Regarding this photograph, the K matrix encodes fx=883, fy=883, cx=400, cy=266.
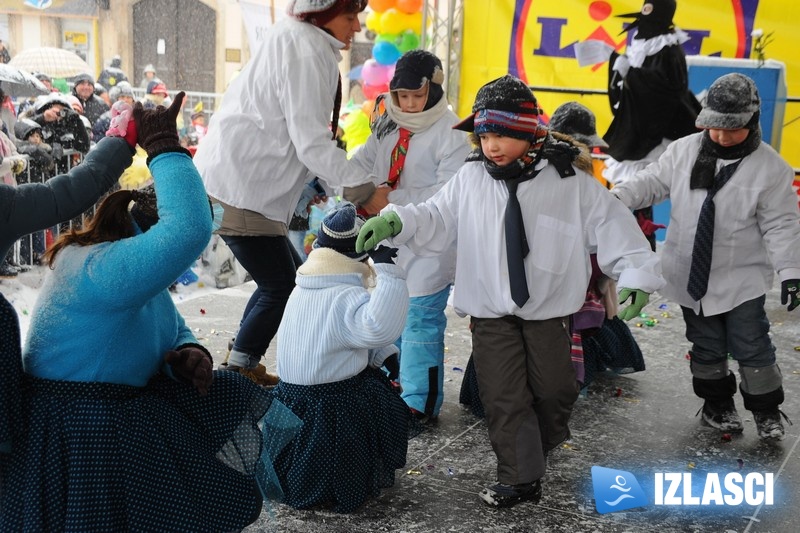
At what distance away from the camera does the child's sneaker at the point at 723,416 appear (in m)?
4.20

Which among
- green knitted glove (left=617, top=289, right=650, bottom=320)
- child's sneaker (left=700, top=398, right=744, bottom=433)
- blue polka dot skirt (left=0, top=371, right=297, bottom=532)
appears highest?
green knitted glove (left=617, top=289, right=650, bottom=320)

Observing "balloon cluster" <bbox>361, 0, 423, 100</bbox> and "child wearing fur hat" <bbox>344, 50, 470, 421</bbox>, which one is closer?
"child wearing fur hat" <bbox>344, 50, 470, 421</bbox>

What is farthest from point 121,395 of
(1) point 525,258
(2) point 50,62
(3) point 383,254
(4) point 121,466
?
(2) point 50,62

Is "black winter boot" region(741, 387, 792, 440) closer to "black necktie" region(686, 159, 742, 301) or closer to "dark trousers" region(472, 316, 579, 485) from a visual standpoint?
"black necktie" region(686, 159, 742, 301)

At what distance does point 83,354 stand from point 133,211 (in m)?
0.46

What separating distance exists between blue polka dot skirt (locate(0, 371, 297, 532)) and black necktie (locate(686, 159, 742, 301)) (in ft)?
7.93

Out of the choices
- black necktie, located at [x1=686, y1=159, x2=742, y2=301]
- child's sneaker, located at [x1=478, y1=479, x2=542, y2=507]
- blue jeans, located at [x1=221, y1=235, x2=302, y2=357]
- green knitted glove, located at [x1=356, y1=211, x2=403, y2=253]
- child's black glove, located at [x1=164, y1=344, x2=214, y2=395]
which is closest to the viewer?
child's black glove, located at [x1=164, y1=344, x2=214, y2=395]

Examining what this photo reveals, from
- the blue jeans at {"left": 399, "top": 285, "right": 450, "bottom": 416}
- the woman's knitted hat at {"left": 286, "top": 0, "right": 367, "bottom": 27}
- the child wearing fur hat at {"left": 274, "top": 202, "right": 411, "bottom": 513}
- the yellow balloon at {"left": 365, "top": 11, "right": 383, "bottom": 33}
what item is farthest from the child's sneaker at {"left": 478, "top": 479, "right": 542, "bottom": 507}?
the yellow balloon at {"left": 365, "top": 11, "right": 383, "bottom": 33}

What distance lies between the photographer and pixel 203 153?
4.15m

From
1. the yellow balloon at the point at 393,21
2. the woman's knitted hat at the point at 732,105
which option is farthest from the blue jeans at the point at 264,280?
the yellow balloon at the point at 393,21

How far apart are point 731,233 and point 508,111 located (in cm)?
139

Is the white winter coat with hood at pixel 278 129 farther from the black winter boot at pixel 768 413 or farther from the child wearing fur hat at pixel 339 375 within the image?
the black winter boot at pixel 768 413

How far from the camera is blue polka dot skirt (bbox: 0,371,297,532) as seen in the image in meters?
2.19

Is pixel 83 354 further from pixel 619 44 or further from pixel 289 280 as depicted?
pixel 619 44
